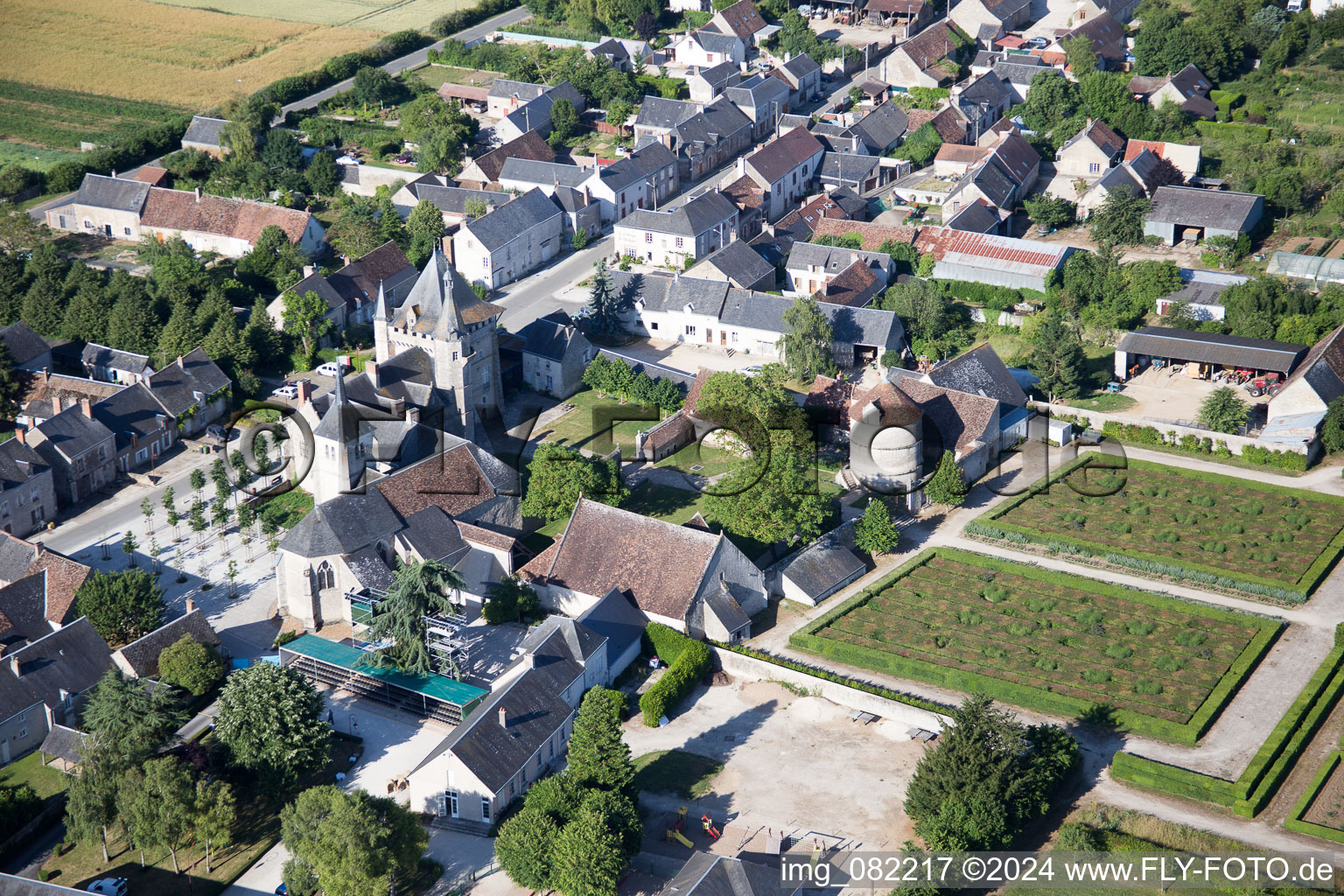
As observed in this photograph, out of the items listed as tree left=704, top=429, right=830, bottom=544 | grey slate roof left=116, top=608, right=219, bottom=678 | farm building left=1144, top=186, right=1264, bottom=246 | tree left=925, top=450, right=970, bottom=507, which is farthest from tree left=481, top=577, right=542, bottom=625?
farm building left=1144, top=186, right=1264, bottom=246

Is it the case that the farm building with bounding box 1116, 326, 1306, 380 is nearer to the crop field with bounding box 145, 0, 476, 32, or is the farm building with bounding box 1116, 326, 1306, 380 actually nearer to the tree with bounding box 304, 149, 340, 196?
the tree with bounding box 304, 149, 340, 196

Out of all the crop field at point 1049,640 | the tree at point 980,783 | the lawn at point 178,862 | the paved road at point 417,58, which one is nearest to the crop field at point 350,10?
the paved road at point 417,58

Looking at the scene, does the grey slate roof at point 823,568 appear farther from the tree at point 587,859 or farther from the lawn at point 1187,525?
the tree at point 587,859

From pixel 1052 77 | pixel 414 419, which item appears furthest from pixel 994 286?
pixel 414 419

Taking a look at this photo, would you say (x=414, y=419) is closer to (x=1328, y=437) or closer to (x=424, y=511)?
(x=424, y=511)

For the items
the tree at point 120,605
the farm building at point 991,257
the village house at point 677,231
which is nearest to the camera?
the tree at point 120,605

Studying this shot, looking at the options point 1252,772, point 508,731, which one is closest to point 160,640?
point 508,731
